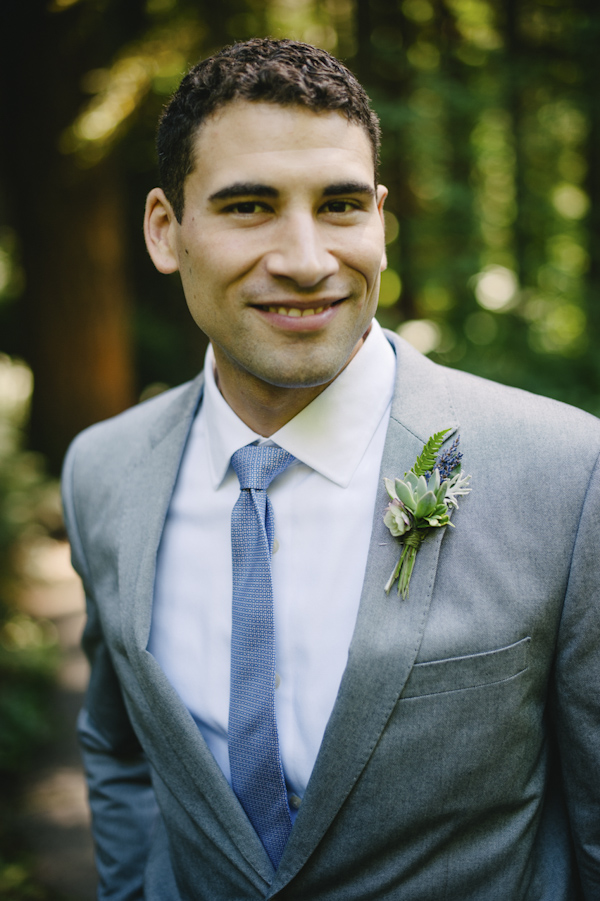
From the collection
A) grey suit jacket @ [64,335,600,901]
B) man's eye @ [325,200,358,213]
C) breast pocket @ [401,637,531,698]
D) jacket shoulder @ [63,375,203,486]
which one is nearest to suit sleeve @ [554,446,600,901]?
grey suit jacket @ [64,335,600,901]

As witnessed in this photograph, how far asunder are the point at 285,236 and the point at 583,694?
1256 mm

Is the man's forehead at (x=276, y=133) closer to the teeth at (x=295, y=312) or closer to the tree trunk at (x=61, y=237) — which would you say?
the teeth at (x=295, y=312)

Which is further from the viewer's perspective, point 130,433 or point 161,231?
point 130,433

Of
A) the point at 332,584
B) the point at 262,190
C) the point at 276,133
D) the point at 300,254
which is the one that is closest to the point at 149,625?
the point at 332,584

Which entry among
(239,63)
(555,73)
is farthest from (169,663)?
(555,73)

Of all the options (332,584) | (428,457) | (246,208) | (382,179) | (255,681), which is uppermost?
(382,179)

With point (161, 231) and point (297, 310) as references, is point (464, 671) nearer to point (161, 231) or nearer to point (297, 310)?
point (297, 310)

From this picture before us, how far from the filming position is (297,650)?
5.50 ft

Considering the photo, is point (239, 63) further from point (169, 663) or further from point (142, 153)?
point (142, 153)

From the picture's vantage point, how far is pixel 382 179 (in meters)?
6.98

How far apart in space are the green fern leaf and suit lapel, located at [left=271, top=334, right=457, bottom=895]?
146 mm

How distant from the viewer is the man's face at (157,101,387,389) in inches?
60.3

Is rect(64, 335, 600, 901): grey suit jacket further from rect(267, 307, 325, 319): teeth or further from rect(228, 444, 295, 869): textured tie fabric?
rect(267, 307, 325, 319): teeth

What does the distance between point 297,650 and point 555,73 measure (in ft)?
20.0
